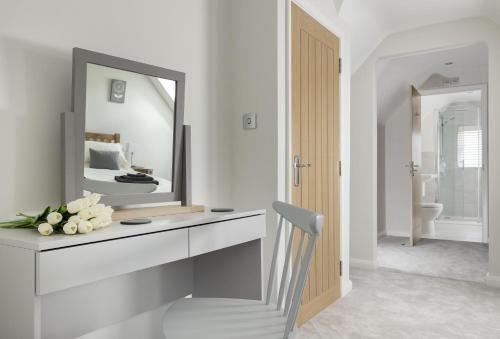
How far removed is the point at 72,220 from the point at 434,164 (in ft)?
22.0

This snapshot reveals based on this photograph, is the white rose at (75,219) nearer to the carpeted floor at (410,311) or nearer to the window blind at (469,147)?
the carpeted floor at (410,311)

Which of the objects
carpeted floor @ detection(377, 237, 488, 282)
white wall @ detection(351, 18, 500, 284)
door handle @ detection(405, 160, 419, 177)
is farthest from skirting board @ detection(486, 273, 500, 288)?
door handle @ detection(405, 160, 419, 177)

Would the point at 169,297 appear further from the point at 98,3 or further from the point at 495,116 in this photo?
the point at 495,116

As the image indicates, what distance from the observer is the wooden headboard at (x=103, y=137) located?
161cm

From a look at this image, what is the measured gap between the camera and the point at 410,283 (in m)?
3.53

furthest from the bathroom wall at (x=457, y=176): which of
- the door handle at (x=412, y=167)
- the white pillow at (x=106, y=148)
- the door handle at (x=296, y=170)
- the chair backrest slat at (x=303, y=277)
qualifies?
the chair backrest slat at (x=303, y=277)

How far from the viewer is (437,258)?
175 inches

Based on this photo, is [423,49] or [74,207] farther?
[423,49]

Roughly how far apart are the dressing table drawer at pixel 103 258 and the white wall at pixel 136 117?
0.50 meters

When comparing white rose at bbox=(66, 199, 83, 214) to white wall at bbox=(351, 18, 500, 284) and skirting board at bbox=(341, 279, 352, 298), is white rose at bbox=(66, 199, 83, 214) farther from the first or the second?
white wall at bbox=(351, 18, 500, 284)

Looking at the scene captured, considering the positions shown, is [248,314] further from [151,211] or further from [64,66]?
[64,66]

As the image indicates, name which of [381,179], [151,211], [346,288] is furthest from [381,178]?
[151,211]

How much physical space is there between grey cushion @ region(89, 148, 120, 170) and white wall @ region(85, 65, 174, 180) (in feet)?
0.23

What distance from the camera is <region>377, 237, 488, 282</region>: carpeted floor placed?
389cm
